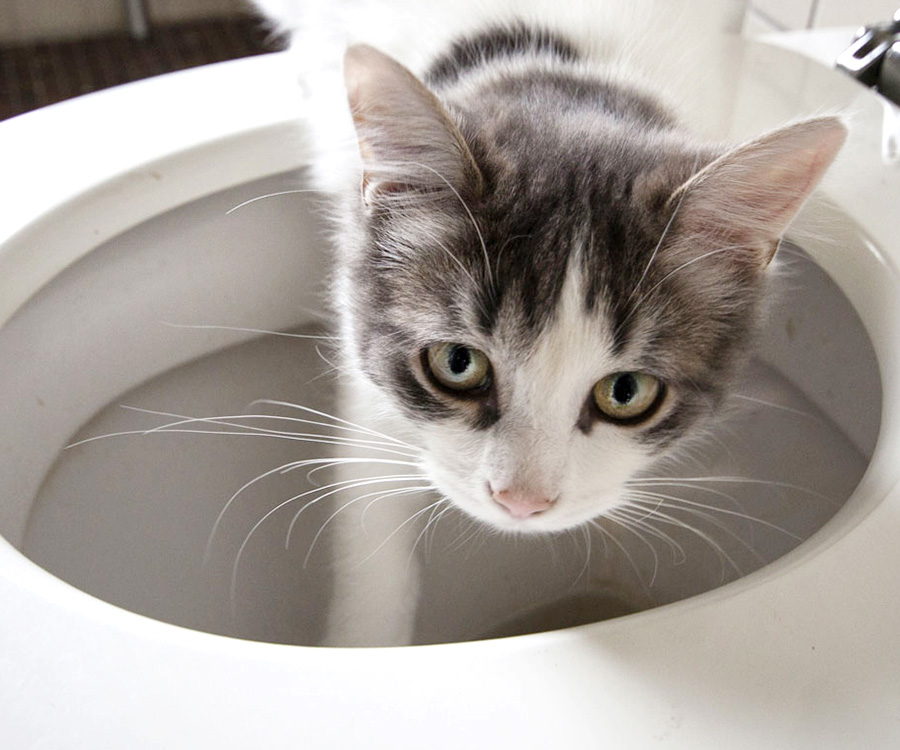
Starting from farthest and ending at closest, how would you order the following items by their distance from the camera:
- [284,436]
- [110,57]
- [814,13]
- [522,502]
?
[110,57], [814,13], [284,436], [522,502]

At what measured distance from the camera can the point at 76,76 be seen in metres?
2.36

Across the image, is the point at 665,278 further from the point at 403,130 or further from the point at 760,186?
the point at 403,130

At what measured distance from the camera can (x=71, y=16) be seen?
2.57m

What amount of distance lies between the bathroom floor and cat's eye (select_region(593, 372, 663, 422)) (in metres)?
1.80

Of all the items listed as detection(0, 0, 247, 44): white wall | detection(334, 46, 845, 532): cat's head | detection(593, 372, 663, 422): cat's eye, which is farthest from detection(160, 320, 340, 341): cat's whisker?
detection(0, 0, 247, 44): white wall

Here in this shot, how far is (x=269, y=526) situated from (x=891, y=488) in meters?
0.69

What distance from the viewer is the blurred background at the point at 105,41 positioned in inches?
91.8

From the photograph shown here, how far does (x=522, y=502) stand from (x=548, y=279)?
165 millimetres

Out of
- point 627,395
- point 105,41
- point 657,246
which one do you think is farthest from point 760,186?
point 105,41

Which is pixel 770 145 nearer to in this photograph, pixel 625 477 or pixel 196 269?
pixel 625 477

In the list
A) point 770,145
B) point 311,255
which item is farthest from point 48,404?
point 770,145

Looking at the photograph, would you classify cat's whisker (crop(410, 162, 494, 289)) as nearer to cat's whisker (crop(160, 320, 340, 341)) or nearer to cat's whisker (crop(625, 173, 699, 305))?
cat's whisker (crop(625, 173, 699, 305))

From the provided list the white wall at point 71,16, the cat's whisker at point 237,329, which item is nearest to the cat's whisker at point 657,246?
the cat's whisker at point 237,329

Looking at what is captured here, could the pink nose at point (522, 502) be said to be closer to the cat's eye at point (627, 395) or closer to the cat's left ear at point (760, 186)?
the cat's eye at point (627, 395)
